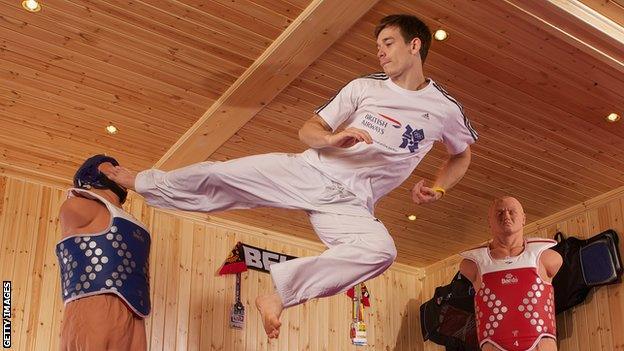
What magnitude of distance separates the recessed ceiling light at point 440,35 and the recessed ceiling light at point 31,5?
187 centimetres

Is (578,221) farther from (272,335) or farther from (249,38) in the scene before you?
(272,335)

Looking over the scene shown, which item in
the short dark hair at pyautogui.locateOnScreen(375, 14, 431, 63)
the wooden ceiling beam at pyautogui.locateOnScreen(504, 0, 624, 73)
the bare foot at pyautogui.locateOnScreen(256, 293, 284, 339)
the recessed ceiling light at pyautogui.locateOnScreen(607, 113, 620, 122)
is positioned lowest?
the bare foot at pyautogui.locateOnScreen(256, 293, 284, 339)

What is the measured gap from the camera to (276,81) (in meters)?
4.32

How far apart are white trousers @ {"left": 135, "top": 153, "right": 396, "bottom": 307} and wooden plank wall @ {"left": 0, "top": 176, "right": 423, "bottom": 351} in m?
2.45

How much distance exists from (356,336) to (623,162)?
2243 mm

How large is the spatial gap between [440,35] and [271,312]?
1.91m

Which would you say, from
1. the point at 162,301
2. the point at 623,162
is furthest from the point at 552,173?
the point at 162,301

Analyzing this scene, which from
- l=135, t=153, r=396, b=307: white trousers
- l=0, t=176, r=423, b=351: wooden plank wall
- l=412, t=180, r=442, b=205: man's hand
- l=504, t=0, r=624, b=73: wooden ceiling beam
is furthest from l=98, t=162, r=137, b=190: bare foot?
l=0, t=176, r=423, b=351: wooden plank wall

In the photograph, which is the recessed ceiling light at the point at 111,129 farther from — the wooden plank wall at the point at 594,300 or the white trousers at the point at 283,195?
the wooden plank wall at the point at 594,300

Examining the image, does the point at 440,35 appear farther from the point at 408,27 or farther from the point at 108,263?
the point at 108,263

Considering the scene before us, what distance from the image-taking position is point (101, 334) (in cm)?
312

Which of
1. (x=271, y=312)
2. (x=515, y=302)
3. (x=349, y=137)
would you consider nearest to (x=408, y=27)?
(x=349, y=137)

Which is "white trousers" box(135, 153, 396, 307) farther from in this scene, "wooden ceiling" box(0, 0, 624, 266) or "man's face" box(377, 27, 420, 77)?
"wooden ceiling" box(0, 0, 624, 266)

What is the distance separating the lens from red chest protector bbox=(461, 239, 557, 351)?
436 centimetres
